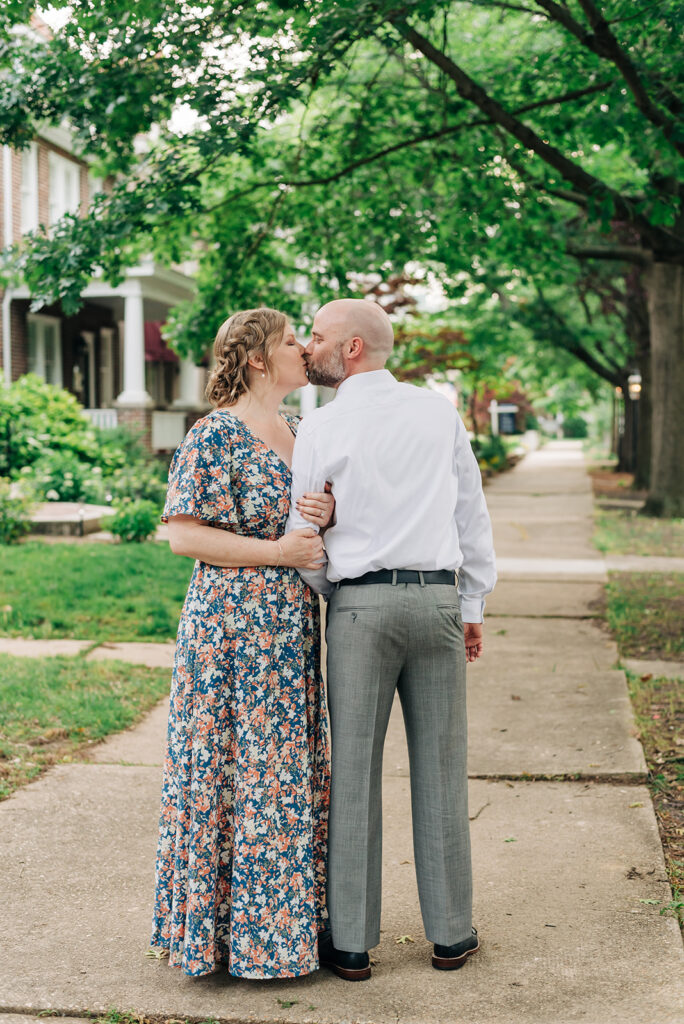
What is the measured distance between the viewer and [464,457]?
3389 mm

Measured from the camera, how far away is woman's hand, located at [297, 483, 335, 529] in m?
3.22

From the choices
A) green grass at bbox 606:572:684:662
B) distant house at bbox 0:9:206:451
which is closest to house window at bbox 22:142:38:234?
distant house at bbox 0:9:206:451

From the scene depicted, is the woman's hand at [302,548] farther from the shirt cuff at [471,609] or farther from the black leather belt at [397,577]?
the shirt cuff at [471,609]

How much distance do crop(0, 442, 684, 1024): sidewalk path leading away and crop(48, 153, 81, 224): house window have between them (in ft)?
55.1

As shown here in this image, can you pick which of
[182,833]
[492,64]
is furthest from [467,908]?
[492,64]

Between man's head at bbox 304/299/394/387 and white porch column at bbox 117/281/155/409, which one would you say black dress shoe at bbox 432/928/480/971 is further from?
white porch column at bbox 117/281/155/409

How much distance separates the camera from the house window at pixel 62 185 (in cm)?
2109

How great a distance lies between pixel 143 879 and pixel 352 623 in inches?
62.5

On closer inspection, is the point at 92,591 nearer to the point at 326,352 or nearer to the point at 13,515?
the point at 13,515

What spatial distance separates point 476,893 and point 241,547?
168cm

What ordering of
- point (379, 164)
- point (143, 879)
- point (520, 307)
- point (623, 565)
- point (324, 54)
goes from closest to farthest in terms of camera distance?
1. point (143, 879)
2. point (324, 54)
3. point (379, 164)
4. point (623, 565)
5. point (520, 307)

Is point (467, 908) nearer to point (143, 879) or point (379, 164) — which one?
point (143, 879)

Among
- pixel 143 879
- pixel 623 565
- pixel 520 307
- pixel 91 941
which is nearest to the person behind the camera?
pixel 91 941

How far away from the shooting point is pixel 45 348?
21.4m
